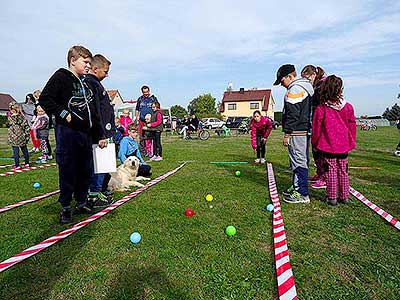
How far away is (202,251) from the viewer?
3.07m

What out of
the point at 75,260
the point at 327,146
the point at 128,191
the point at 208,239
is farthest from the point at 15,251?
the point at 327,146

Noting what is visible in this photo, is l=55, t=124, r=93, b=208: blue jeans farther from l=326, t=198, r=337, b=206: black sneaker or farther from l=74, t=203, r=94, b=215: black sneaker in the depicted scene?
l=326, t=198, r=337, b=206: black sneaker

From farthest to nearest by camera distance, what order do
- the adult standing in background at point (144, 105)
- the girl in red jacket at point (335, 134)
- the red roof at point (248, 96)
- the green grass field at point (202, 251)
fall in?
the red roof at point (248, 96)
the adult standing in background at point (144, 105)
the girl in red jacket at point (335, 134)
the green grass field at point (202, 251)

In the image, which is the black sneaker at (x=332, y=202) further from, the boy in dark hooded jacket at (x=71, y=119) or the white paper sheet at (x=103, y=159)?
the boy in dark hooded jacket at (x=71, y=119)

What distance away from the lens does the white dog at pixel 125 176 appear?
581cm

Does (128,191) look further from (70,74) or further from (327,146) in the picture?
(327,146)

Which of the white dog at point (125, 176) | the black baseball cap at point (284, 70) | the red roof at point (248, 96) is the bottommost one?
the white dog at point (125, 176)

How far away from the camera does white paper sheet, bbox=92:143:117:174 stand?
420 cm

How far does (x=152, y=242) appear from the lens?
130 inches

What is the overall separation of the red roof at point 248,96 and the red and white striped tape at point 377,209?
2344 inches

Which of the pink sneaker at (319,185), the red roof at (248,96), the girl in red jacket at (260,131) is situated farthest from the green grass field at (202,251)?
the red roof at (248,96)

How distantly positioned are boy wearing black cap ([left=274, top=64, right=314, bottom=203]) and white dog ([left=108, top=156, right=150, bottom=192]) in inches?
114

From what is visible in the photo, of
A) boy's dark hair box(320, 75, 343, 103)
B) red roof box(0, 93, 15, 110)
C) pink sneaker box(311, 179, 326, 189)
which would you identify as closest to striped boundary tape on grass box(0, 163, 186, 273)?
pink sneaker box(311, 179, 326, 189)

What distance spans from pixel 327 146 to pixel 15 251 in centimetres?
407
